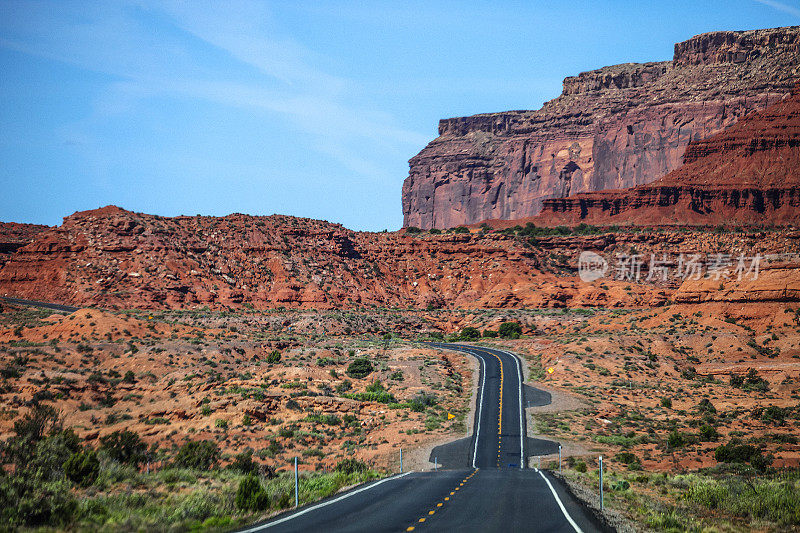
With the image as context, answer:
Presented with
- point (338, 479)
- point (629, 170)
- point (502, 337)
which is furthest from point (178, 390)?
point (629, 170)

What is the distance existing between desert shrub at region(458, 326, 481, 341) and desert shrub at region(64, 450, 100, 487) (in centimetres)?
6545

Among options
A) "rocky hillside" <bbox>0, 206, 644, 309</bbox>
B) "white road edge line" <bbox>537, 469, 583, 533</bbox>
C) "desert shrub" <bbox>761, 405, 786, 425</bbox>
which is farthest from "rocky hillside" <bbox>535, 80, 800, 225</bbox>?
"white road edge line" <bbox>537, 469, 583, 533</bbox>

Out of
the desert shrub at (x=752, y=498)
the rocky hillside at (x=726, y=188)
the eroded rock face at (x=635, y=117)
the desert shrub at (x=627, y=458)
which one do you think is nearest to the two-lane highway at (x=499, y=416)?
the desert shrub at (x=627, y=458)

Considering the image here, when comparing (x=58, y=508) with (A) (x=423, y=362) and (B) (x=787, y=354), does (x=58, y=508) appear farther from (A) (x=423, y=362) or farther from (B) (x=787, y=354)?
(B) (x=787, y=354)

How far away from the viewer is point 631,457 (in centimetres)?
3189

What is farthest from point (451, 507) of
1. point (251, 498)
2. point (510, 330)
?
point (510, 330)

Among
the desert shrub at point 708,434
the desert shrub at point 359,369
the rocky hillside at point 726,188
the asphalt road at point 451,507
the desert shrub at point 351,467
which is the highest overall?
the rocky hillside at point 726,188

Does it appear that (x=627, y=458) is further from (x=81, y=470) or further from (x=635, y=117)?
(x=635, y=117)

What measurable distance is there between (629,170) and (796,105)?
122 ft

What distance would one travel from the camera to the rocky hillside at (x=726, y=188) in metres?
124

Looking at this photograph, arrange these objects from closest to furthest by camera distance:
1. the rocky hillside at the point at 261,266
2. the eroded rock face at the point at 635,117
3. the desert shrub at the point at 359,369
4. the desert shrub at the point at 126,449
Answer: the desert shrub at the point at 126,449, the desert shrub at the point at 359,369, the rocky hillside at the point at 261,266, the eroded rock face at the point at 635,117

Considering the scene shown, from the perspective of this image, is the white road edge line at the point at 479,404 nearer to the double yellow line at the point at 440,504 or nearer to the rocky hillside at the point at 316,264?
the double yellow line at the point at 440,504

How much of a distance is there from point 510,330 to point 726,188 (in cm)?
6922

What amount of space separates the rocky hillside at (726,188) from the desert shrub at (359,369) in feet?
286
